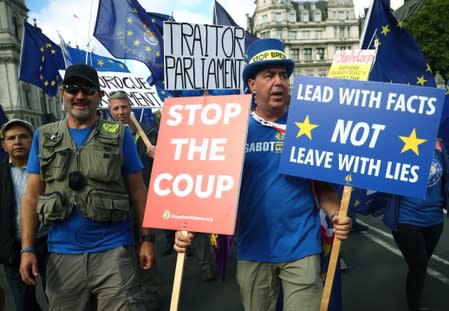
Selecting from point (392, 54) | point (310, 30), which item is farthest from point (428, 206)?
point (310, 30)

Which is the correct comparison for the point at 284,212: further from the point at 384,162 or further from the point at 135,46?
the point at 135,46

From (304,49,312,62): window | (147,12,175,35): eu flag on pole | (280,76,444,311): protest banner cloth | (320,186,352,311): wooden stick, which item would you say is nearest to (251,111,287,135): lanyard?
(280,76,444,311): protest banner cloth

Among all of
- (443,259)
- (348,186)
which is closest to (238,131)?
(348,186)

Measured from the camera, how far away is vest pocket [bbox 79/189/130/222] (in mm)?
2277

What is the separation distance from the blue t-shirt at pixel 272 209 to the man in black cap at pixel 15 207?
1.82m

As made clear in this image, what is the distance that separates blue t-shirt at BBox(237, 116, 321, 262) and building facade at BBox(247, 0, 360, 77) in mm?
70745

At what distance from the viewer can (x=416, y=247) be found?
334cm

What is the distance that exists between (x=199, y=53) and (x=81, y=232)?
93.0 inches

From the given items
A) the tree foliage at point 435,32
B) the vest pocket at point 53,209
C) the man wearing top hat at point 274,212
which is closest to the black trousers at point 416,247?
the man wearing top hat at point 274,212

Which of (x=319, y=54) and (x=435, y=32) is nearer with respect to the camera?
(x=435, y=32)

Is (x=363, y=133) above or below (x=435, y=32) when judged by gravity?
below

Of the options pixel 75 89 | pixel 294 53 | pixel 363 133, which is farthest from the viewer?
pixel 294 53

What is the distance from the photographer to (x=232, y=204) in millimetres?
1905

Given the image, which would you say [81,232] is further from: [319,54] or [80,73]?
[319,54]
